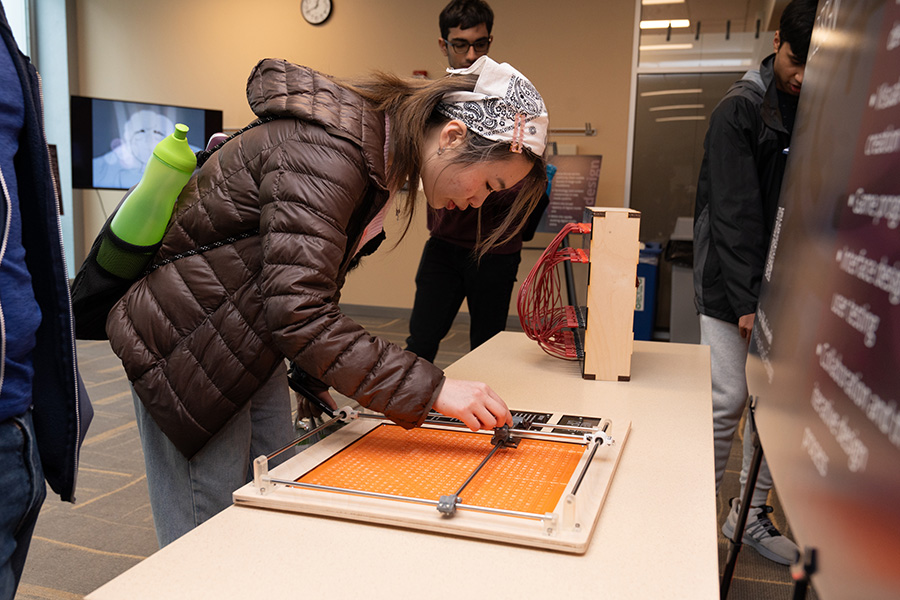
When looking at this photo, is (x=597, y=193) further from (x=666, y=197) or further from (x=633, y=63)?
(x=633, y=63)

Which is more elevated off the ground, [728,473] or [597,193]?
[597,193]

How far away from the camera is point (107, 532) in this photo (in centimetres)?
225

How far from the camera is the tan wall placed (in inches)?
210

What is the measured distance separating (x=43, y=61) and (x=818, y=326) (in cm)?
735

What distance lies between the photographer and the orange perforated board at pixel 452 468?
33.5 inches

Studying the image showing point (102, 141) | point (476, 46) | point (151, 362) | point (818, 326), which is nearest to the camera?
point (818, 326)

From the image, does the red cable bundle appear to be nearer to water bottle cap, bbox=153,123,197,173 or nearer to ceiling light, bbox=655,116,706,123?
water bottle cap, bbox=153,123,197,173

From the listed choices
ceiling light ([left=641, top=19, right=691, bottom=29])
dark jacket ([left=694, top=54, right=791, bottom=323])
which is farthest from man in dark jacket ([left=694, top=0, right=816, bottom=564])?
ceiling light ([left=641, top=19, right=691, bottom=29])

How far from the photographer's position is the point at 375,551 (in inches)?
29.6

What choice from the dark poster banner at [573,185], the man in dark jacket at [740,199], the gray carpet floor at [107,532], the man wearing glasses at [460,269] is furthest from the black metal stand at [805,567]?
the dark poster banner at [573,185]

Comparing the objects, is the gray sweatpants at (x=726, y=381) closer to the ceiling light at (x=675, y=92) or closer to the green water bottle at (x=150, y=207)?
the green water bottle at (x=150, y=207)

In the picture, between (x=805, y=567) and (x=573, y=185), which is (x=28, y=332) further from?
(x=573, y=185)

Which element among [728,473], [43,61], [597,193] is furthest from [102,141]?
[728,473]

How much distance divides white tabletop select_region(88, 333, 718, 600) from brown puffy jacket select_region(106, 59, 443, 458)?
0.22m
